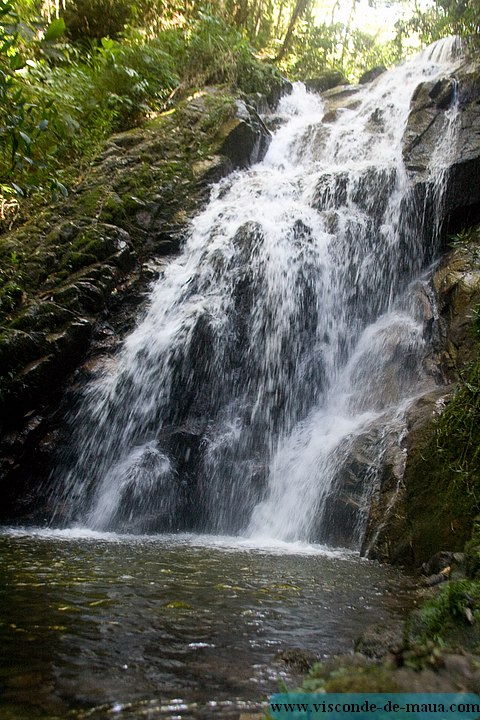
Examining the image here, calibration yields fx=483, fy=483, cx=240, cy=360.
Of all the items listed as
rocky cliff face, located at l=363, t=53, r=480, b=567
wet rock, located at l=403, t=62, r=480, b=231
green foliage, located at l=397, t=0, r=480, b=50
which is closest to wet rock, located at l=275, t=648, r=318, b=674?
rocky cliff face, located at l=363, t=53, r=480, b=567

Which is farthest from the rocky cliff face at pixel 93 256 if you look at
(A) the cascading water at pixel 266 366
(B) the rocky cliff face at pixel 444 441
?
(B) the rocky cliff face at pixel 444 441

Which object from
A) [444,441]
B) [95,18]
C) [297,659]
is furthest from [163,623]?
[95,18]

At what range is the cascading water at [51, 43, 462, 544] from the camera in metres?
6.50

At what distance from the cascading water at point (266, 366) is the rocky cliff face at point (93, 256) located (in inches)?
17.4

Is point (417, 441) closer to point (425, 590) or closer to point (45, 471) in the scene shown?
point (425, 590)

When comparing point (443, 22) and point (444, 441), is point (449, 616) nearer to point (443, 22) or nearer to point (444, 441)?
point (444, 441)

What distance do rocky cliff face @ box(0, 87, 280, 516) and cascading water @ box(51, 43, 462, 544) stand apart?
44 cm

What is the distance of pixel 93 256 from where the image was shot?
27.2 ft

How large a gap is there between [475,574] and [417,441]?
7.59 ft

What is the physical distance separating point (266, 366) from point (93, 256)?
139 inches

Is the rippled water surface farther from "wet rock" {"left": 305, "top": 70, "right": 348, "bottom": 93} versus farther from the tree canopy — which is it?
"wet rock" {"left": 305, "top": 70, "right": 348, "bottom": 93}

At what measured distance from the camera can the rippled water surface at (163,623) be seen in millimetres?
1848

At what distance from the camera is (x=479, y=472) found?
430 cm

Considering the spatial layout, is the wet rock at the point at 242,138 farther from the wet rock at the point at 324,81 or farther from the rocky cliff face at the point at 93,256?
the wet rock at the point at 324,81
